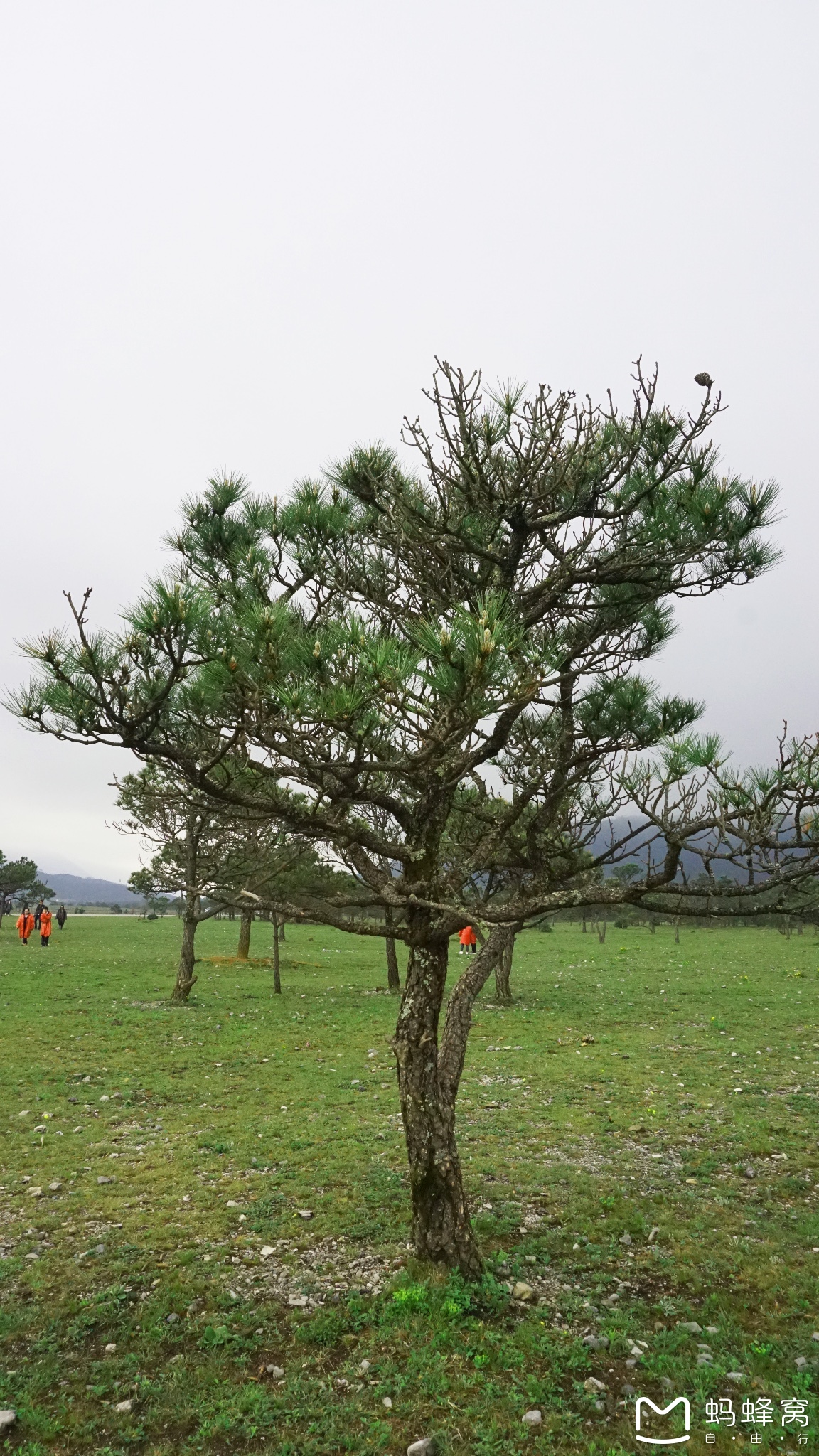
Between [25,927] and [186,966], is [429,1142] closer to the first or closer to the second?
[186,966]

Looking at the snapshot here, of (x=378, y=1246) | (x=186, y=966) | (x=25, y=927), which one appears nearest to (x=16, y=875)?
(x=25, y=927)

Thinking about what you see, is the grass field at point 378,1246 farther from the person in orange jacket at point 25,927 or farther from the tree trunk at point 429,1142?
the person in orange jacket at point 25,927

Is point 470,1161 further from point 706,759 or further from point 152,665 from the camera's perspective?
point 152,665

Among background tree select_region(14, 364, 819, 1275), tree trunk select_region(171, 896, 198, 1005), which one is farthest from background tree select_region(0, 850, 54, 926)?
background tree select_region(14, 364, 819, 1275)

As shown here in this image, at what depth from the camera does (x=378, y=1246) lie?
303 inches

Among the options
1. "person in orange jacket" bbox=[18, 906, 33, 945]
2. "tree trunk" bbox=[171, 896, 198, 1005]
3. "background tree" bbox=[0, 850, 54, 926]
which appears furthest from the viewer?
"background tree" bbox=[0, 850, 54, 926]

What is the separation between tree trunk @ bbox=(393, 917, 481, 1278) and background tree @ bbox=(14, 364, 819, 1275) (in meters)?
0.02

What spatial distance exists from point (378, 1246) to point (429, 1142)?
5.96 feet

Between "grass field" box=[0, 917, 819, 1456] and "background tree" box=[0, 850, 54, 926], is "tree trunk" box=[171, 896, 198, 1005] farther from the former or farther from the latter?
"background tree" box=[0, 850, 54, 926]

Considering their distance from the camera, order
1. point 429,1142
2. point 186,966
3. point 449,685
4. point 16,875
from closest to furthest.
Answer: point 449,685 < point 429,1142 < point 186,966 < point 16,875

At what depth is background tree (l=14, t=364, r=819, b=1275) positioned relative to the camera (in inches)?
208

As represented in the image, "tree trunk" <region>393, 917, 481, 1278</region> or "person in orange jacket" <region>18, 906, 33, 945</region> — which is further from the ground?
"tree trunk" <region>393, 917, 481, 1278</region>

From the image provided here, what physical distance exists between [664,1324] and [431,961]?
352cm

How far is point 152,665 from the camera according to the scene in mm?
5582
